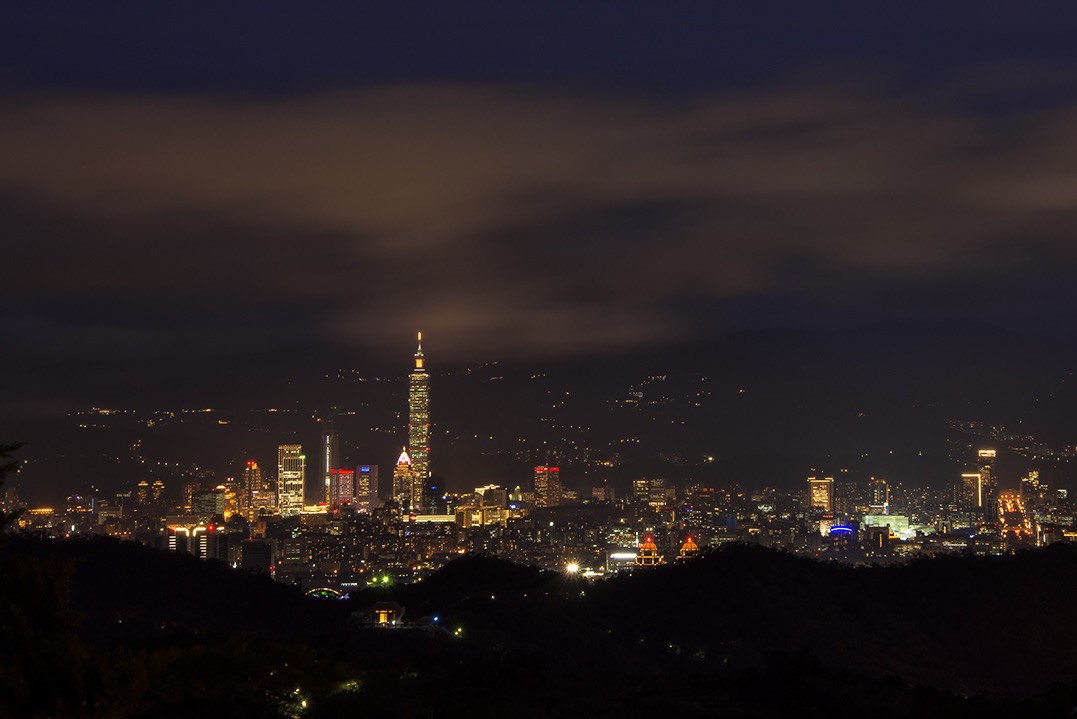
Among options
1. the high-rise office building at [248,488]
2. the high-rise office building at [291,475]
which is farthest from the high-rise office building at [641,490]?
the high-rise office building at [248,488]

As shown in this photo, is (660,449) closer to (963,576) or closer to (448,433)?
(448,433)

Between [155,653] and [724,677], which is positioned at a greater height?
[155,653]

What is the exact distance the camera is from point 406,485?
172250 mm

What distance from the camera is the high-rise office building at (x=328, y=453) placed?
570 feet

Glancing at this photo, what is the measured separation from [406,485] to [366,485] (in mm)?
8521

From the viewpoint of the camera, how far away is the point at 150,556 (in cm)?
5559

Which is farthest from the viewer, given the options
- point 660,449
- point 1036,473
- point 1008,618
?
point 660,449

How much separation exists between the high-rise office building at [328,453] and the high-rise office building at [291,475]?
2832mm

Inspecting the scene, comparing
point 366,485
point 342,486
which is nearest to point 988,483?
point 366,485

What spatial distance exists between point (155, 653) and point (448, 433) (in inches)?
7379

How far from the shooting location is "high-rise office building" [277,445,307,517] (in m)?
159

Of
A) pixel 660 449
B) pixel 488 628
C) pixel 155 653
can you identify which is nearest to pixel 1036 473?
pixel 660 449

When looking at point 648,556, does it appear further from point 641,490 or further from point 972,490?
point 972,490

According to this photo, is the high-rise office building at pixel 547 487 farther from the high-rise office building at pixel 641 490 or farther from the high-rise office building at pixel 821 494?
the high-rise office building at pixel 821 494
